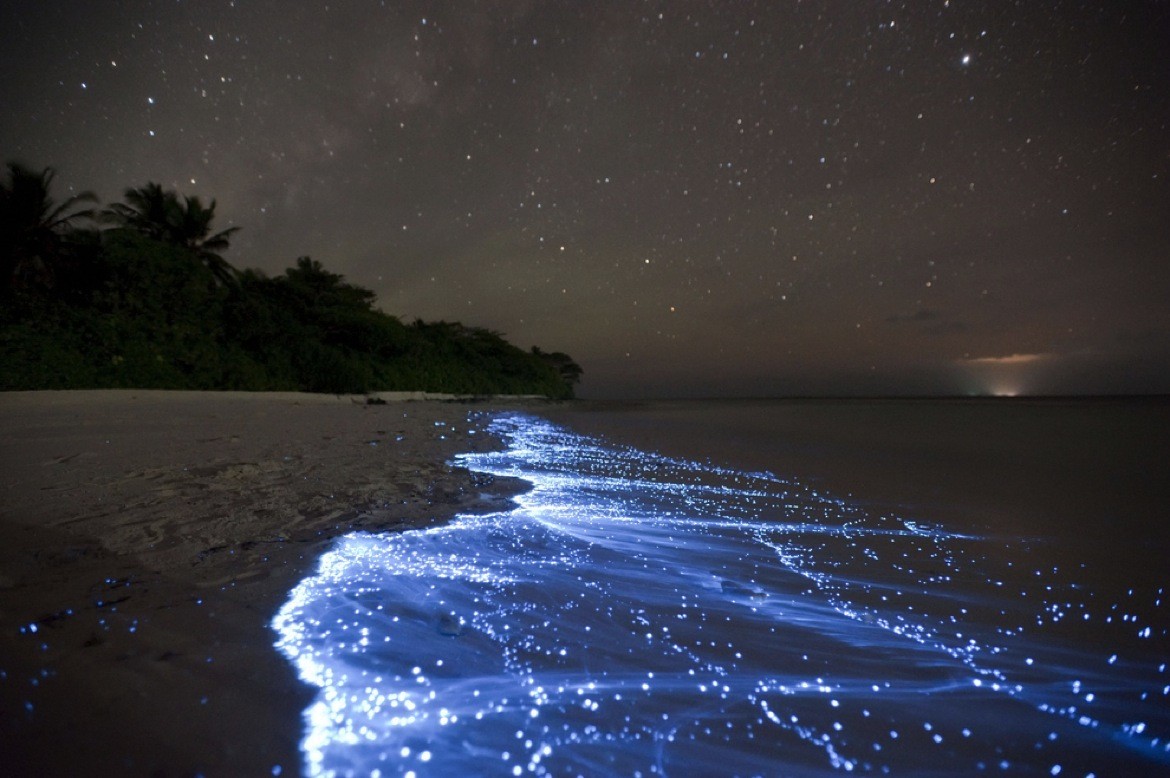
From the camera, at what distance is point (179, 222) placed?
65.3 ft

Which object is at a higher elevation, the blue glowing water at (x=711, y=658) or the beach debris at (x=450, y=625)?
the blue glowing water at (x=711, y=658)

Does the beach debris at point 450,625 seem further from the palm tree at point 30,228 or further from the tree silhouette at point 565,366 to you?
the tree silhouette at point 565,366

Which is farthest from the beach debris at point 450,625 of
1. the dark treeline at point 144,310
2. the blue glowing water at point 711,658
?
the dark treeline at point 144,310

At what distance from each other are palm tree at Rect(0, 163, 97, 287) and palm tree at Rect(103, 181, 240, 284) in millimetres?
4462

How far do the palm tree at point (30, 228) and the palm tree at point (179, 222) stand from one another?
14.6 ft

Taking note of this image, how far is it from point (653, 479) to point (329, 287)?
26442 mm

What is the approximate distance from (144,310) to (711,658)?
17.2 meters

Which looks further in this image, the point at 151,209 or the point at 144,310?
the point at 151,209

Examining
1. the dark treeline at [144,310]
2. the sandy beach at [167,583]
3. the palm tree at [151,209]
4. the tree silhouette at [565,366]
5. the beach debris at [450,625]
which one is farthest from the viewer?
the tree silhouette at [565,366]

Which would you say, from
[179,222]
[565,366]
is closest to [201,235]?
[179,222]

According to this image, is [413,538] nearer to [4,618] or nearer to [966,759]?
[4,618]

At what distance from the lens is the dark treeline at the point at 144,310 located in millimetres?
11328

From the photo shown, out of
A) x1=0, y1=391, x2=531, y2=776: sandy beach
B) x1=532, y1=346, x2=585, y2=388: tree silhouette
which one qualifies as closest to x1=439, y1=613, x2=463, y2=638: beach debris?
x1=0, y1=391, x2=531, y2=776: sandy beach

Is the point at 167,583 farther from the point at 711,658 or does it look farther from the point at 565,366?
the point at 565,366
